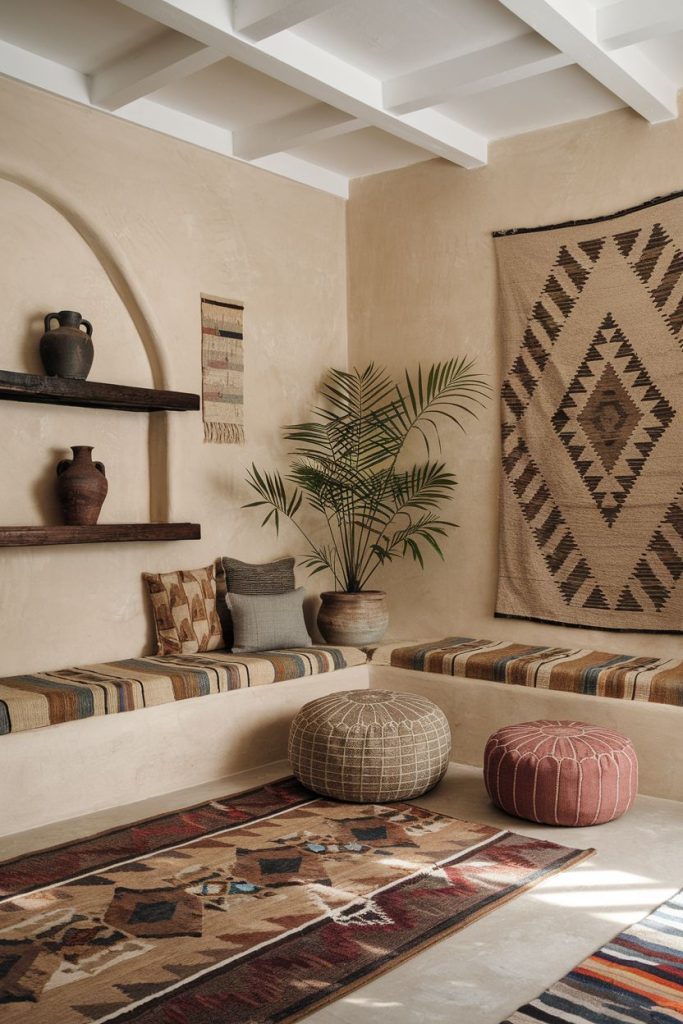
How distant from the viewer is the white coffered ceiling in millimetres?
3732

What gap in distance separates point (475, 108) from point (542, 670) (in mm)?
2772

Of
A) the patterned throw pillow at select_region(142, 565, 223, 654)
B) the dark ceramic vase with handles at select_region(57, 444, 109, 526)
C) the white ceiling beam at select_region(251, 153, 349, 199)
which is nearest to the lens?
the dark ceramic vase with handles at select_region(57, 444, 109, 526)

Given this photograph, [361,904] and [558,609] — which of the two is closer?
[361,904]

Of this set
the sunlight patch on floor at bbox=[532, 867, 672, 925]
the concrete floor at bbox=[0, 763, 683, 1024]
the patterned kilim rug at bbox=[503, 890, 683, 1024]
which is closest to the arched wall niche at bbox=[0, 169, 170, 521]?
the concrete floor at bbox=[0, 763, 683, 1024]

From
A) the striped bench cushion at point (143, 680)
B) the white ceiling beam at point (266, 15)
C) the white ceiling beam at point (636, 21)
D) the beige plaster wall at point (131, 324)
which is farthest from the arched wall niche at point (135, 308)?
the white ceiling beam at point (636, 21)

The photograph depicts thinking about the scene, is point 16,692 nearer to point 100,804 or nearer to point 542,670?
point 100,804

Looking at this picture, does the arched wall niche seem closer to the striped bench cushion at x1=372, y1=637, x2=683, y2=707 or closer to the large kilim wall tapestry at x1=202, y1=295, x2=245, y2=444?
the large kilim wall tapestry at x1=202, y1=295, x2=245, y2=444

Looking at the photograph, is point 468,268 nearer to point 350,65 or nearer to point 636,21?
point 350,65

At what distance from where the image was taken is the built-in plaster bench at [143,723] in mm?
3738

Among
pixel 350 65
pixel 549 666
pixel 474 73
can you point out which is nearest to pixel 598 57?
pixel 474 73

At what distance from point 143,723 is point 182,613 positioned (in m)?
0.82

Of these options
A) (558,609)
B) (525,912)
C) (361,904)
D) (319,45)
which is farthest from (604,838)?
(319,45)

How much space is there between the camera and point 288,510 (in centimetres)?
552

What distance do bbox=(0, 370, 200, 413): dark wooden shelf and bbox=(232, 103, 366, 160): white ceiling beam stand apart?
4.40ft
